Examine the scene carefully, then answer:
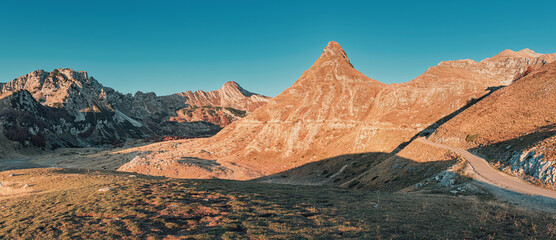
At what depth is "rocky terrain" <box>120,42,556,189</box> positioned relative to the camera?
66500mm

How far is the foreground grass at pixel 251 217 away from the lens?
58.5 ft

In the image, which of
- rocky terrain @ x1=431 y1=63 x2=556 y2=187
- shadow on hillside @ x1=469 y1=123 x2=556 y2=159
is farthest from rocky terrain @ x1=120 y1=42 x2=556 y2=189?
rocky terrain @ x1=431 y1=63 x2=556 y2=187

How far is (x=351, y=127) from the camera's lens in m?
115

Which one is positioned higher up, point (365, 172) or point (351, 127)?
point (351, 127)

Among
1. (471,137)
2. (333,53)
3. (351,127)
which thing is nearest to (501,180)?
(471,137)

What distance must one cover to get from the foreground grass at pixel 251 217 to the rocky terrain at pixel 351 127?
80.1ft

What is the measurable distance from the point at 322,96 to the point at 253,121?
4720 cm

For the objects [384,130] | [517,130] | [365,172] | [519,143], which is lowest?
[365,172]

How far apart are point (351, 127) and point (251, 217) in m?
99.9

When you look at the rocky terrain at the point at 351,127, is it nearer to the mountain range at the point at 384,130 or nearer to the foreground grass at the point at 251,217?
the mountain range at the point at 384,130

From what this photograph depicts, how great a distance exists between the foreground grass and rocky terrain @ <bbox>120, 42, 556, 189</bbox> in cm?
2440

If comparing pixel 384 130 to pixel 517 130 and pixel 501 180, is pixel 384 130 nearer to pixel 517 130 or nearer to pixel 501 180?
pixel 517 130

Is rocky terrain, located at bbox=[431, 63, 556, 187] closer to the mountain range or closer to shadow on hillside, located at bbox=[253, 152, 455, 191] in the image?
the mountain range

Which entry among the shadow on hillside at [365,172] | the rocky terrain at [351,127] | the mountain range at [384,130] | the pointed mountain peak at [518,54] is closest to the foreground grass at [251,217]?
the mountain range at [384,130]
